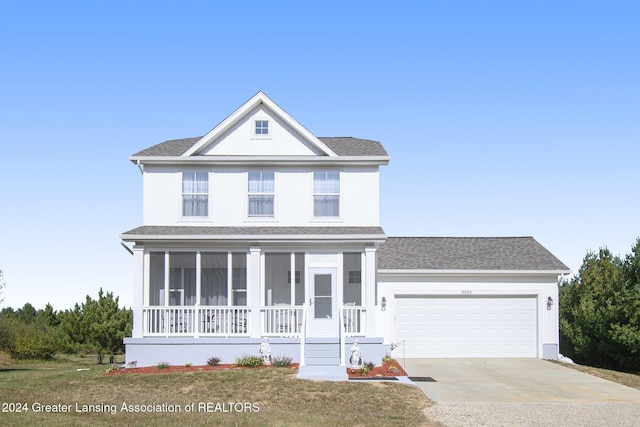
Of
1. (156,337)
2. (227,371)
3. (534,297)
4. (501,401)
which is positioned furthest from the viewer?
(534,297)

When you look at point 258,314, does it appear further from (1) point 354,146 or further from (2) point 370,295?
(1) point 354,146

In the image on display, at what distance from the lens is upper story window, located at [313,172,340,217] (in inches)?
1037

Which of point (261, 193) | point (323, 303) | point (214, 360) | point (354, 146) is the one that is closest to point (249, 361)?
point (214, 360)

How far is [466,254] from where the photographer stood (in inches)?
1168

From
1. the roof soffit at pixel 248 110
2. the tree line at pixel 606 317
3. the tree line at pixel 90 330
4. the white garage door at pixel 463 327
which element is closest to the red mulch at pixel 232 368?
the white garage door at pixel 463 327

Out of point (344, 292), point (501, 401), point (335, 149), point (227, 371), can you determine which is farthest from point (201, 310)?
point (501, 401)

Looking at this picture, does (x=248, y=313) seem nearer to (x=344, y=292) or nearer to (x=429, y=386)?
(x=344, y=292)

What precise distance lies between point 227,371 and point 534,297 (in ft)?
39.5

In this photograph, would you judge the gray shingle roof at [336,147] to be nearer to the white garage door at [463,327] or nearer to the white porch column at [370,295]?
the white porch column at [370,295]

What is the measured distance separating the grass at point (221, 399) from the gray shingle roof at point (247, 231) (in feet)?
15.6

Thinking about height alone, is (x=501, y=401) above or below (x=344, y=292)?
below

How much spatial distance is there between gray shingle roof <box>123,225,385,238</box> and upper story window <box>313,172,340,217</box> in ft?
2.69

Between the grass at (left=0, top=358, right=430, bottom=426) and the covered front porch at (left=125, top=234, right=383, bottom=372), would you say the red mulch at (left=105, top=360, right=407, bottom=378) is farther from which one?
the grass at (left=0, top=358, right=430, bottom=426)

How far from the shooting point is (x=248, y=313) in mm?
24656
